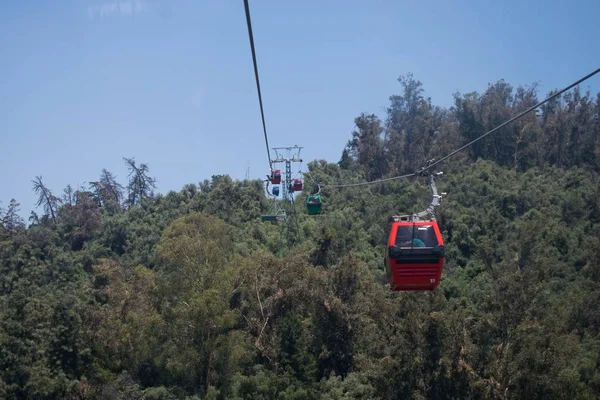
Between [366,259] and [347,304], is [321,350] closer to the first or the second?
[347,304]

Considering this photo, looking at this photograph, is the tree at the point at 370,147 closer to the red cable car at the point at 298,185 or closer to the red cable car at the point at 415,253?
the red cable car at the point at 298,185

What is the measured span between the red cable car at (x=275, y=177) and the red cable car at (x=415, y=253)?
16.3 m

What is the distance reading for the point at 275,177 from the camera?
98.6ft

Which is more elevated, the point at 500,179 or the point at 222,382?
the point at 500,179

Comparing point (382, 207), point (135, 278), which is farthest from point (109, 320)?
point (382, 207)

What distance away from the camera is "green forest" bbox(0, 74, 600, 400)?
26.5 m

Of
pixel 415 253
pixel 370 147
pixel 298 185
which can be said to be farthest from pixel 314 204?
pixel 370 147

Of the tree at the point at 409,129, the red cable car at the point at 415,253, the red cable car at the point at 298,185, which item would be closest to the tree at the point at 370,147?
the tree at the point at 409,129

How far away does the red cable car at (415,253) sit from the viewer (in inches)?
536

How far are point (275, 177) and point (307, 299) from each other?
6678mm

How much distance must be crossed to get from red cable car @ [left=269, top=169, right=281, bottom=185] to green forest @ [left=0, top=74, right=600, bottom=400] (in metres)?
4.74

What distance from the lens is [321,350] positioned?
3206 centimetres

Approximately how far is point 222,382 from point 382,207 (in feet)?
70.5

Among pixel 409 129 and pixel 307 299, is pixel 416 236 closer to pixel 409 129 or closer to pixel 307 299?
pixel 307 299
